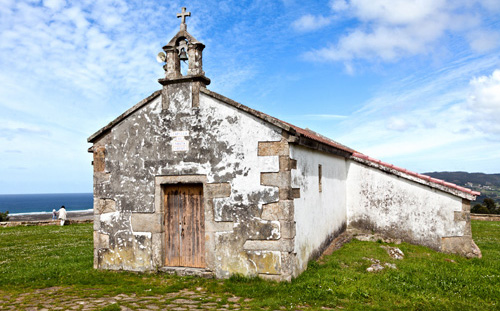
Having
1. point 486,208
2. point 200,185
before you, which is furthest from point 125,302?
point 486,208

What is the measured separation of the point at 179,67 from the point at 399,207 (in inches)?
323

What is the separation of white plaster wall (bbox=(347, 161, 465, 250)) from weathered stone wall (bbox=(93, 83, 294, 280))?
19.3 feet

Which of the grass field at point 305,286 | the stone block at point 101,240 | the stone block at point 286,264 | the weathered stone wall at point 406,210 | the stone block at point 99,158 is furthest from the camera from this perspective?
the weathered stone wall at point 406,210

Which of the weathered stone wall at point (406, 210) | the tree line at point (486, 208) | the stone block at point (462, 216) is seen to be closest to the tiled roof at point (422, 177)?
the weathered stone wall at point (406, 210)

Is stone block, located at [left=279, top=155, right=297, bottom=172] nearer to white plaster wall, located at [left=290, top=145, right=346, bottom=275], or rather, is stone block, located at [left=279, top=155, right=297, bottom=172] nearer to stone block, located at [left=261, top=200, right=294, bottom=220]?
white plaster wall, located at [left=290, top=145, right=346, bottom=275]

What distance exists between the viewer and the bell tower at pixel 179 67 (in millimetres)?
8539

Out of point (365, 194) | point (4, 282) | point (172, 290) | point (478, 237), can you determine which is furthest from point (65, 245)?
point (478, 237)

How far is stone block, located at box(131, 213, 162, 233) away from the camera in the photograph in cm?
852

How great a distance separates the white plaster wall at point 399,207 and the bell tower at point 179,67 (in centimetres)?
694

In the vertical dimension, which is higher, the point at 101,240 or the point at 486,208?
the point at 101,240

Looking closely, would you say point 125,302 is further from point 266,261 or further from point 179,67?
point 179,67

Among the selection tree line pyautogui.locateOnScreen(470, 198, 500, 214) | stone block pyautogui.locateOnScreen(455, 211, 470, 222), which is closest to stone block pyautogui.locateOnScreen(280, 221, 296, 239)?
stone block pyautogui.locateOnScreen(455, 211, 470, 222)

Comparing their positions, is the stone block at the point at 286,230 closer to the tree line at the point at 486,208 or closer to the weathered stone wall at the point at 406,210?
the weathered stone wall at the point at 406,210

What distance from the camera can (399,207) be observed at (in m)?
11.9
